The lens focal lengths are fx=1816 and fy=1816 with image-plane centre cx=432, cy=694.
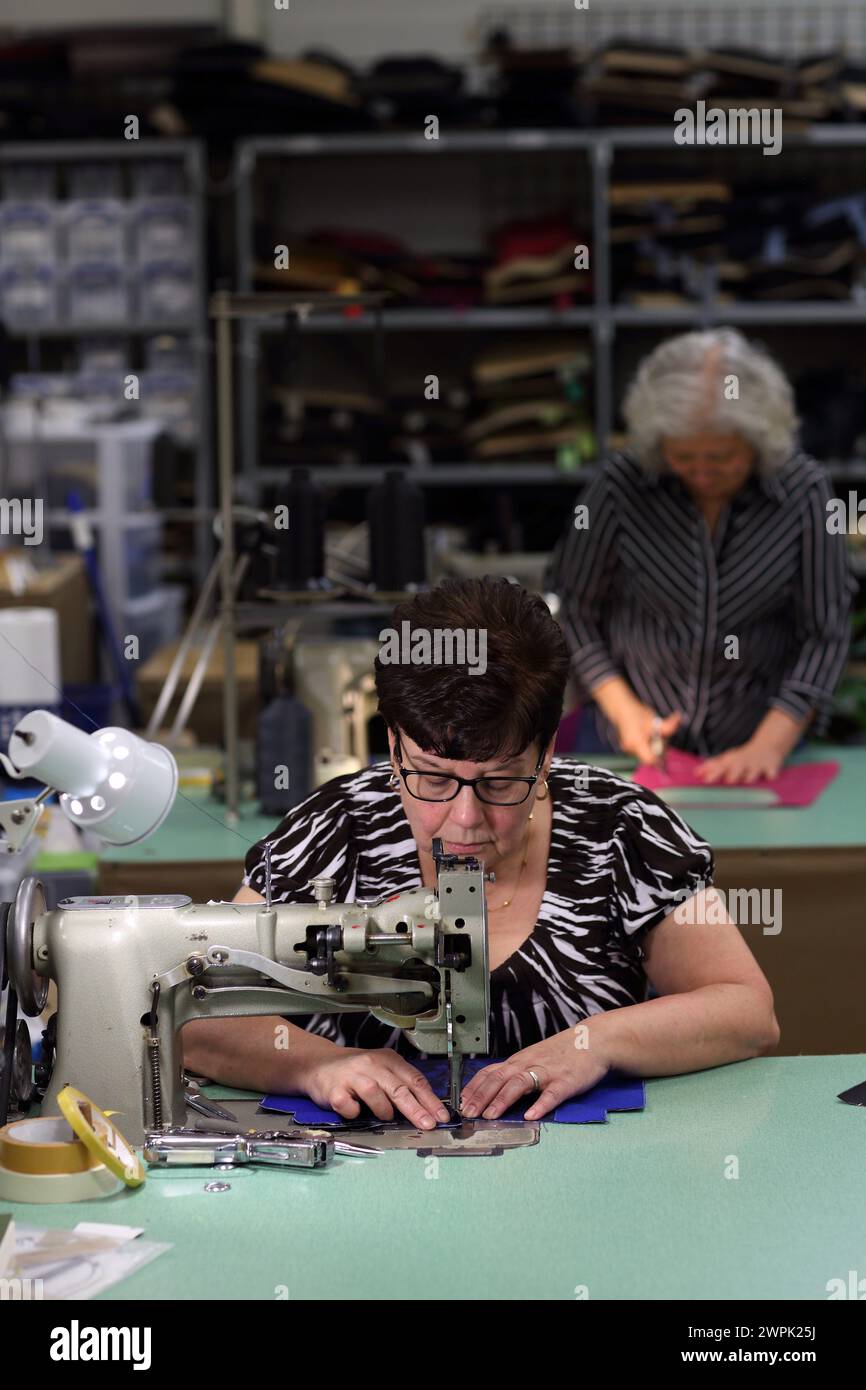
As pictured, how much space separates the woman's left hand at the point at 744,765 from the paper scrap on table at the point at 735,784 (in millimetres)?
10

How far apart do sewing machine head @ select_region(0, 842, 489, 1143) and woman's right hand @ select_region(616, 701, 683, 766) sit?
1.70 meters

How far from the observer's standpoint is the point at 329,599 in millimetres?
3229

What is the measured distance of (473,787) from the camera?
1.87 m

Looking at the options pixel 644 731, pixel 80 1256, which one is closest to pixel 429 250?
pixel 644 731

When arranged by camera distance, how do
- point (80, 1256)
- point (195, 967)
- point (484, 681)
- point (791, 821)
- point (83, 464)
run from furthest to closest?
point (83, 464) → point (791, 821) → point (484, 681) → point (195, 967) → point (80, 1256)

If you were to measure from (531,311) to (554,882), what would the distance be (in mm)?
4005

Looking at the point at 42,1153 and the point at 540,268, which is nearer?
the point at 42,1153

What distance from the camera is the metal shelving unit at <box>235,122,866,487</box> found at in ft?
19.0

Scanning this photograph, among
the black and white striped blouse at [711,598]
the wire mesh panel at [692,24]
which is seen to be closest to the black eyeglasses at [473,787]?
the black and white striped blouse at [711,598]

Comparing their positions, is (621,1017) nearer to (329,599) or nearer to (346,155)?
(329,599)

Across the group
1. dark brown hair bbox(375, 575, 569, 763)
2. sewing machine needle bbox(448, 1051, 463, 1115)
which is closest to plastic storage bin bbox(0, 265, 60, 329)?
dark brown hair bbox(375, 575, 569, 763)

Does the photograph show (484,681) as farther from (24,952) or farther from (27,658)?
(27,658)
